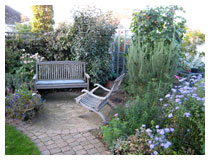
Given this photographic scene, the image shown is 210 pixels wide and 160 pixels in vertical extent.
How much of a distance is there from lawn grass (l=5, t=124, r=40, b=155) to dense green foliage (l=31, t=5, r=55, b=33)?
885cm

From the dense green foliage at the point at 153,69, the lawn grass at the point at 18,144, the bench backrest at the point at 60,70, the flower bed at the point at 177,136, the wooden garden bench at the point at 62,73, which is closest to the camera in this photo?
the flower bed at the point at 177,136

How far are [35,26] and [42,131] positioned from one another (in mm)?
9239

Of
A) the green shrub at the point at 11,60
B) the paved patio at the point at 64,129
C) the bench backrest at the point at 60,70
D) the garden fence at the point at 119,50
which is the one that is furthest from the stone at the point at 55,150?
the garden fence at the point at 119,50

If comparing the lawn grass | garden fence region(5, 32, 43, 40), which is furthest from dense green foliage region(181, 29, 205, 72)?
the lawn grass

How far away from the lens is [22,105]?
13.9 ft

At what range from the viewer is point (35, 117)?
4.48 m

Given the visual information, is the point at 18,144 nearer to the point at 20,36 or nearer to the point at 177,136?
the point at 177,136

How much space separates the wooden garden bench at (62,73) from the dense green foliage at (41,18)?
234 inches

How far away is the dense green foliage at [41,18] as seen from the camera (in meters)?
11.5

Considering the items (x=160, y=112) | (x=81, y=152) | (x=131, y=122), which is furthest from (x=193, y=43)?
(x=81, y=152)

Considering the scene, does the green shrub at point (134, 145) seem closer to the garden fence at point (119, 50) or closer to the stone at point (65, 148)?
the stone at point (65, 148)

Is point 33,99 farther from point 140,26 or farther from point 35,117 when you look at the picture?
point 140,26

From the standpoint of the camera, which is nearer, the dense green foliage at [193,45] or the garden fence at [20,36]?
the garden fence at [20,36]
